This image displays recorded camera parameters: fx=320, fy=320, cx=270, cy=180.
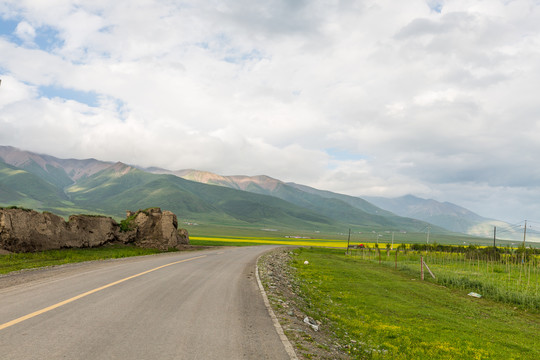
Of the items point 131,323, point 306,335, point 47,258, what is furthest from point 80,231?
point 306,335

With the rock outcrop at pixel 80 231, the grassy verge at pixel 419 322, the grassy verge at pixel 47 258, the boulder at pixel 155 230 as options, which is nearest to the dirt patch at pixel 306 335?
the grassy verge at pixel 419 322

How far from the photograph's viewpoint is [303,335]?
30.6 feet

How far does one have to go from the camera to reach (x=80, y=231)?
127ft

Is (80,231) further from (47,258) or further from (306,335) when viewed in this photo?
(306,335)

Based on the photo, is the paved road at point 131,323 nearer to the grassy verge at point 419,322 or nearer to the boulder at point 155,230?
the grassy verge at point 419,322

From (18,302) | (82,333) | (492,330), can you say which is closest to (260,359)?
(82,333)

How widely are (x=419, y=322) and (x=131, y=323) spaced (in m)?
13.2

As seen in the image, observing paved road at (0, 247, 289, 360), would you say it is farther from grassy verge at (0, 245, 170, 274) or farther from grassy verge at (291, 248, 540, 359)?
grassy verge at (0, 245, 170, 274)

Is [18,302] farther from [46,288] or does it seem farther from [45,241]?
[45,241]

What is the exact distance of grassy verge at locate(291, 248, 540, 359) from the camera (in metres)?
11.5

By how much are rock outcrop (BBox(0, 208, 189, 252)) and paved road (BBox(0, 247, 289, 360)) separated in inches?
782

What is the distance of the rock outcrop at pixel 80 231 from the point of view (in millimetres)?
29858

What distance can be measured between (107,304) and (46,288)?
15.1ft

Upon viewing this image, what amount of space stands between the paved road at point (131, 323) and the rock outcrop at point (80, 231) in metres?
19.9
